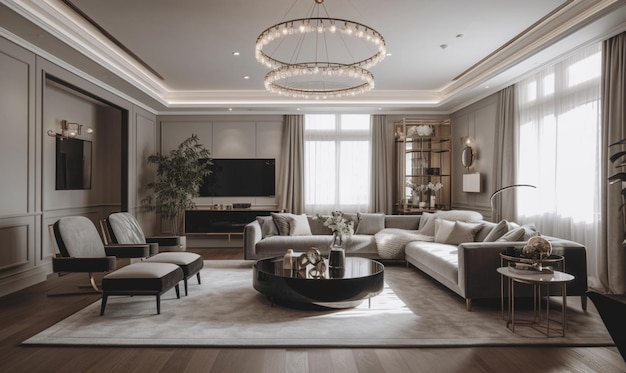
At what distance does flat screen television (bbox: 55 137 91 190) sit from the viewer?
19.6 feet

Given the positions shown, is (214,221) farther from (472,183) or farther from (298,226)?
(472,183)

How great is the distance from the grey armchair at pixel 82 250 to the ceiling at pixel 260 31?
198cm

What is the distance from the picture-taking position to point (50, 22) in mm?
3926

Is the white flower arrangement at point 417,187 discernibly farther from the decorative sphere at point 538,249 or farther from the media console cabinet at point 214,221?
the decorative sphere at point 538,249

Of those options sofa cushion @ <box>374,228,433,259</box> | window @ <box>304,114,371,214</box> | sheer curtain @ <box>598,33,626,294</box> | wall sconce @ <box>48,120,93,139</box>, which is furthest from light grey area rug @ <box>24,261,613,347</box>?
window @ <box>304,114,371,214</box>

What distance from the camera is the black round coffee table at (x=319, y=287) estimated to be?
3527 mm

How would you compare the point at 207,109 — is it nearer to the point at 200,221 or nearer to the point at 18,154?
the point at 200,221

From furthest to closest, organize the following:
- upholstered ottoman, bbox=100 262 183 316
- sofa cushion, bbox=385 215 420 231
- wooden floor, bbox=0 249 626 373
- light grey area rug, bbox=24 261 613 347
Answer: sofa cushion, bbox=385 215 420 231 → upholstered ottoman, bbox=100 262 183 316 → light grey area rug, bbox=24 261 613 347 → wooden floor, bbox=0 249 626 373

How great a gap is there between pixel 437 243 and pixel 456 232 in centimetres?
33

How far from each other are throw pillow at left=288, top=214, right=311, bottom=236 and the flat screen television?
139 inches

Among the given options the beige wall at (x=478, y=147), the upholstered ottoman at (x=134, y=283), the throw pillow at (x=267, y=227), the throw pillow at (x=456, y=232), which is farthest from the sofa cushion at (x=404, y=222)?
the upholstered ottoman at (x=134, y=283)

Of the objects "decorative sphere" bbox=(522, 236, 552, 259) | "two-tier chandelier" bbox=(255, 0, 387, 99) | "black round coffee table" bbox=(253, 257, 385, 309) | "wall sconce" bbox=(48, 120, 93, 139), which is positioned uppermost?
"two-tier chandelier" bbox=(255, 0, 387, 99)

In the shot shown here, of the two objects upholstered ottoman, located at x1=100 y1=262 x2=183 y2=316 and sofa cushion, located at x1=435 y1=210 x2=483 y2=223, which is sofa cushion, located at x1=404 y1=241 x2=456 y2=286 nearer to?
sofa cushion, located at x1=435 y1=210 x2=483 y2=223

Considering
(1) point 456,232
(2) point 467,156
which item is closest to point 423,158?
(2) point 467,156
